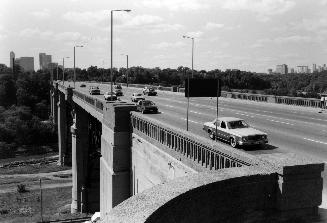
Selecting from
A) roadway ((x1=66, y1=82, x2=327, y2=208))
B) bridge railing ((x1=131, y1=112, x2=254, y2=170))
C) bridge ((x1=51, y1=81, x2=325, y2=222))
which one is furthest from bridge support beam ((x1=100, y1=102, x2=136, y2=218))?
roadway ((x1=66, y1=82, x2=327, y2=208))

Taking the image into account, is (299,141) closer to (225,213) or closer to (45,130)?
(225,213)

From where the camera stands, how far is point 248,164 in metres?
9.49

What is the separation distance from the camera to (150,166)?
57.2 ft

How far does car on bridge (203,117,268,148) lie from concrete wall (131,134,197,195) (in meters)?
3.15

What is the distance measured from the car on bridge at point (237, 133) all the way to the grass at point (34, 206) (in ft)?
91.7

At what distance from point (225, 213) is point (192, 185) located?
3.59 feet

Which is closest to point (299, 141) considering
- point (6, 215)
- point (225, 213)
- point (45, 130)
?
point (225, 213)

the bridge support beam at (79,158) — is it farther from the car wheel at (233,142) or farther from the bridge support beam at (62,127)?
the car wheel at (233,142)

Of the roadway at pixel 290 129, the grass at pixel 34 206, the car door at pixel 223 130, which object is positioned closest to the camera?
the roadway at pixel 290 129

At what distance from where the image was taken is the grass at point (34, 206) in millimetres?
46241

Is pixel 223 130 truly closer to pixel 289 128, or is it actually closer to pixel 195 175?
pixel 289 128

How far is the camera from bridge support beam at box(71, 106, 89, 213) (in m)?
45.6

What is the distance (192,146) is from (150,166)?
4289 millimetres

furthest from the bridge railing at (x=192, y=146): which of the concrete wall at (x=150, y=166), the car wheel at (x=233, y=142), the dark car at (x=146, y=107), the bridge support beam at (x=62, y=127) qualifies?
the bridge support beam at (x=62, y=127)
